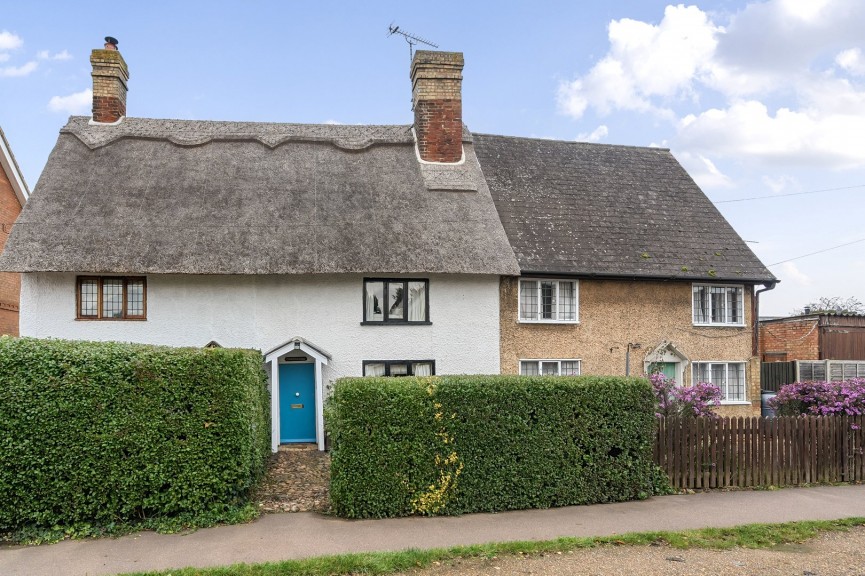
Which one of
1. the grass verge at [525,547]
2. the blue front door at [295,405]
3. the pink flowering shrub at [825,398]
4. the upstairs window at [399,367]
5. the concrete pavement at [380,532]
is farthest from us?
the upstairs window at [399,367]

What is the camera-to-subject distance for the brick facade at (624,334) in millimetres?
16906

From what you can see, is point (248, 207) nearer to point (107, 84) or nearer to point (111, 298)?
point (111, 298)

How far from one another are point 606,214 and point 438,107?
18.7 ft

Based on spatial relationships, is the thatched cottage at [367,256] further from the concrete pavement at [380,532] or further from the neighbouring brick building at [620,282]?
the concrete pavement at [380,532]

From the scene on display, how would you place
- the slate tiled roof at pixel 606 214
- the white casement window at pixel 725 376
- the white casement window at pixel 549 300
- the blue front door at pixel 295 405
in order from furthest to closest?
1. the white casement window at pixel 725 376
2. the slate tiled roof at pixel 606 214
3. the white casement window at pixel 549 300
4. the blue front door at pixel 295 405

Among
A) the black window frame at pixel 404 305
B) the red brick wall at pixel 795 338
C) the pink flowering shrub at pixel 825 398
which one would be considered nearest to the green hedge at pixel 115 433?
the black window frame at pixel 404 305

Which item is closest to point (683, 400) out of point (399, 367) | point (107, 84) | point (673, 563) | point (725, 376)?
point (673, 563)

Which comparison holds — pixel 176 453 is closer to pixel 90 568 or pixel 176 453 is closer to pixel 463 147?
pixel 90 568

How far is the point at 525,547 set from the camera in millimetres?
8555

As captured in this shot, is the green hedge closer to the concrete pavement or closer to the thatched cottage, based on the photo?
the concrete pavement

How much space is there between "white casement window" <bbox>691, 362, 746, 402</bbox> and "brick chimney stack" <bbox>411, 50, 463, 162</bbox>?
885 centimetres

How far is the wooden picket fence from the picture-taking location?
11977mm

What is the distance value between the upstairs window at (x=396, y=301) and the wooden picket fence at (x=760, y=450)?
6543mm

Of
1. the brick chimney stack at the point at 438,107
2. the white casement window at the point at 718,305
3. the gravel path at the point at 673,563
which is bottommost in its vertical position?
the gravel path at the point at 673,563
